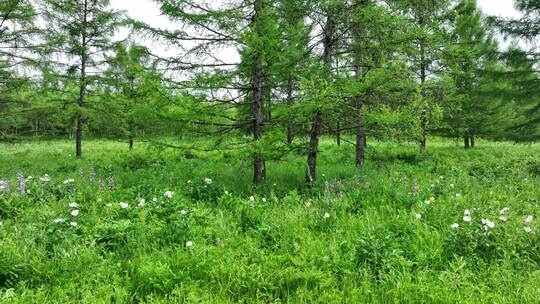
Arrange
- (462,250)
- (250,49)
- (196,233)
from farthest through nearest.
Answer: (250,49) → (196,233) → (462,250)

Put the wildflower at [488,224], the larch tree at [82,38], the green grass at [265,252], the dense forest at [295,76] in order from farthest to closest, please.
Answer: the larch tree at [82,38] < the dense forest at [295,76] < the wildflower at [488,224] < the green grass at [265,252]

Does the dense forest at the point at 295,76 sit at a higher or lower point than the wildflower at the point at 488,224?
higher

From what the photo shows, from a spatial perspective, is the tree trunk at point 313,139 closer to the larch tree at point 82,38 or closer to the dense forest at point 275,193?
the dense forest at point 275,193

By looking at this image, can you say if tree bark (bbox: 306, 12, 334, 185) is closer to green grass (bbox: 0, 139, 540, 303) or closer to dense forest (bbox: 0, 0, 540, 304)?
dense forest (bbox: 0, 0, 540, 304)

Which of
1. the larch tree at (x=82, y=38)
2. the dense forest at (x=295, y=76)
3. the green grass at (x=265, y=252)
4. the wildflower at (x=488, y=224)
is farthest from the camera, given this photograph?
the larch tree at (x=82, y=38)

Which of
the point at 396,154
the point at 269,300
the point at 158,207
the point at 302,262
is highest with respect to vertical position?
the point at 396,154

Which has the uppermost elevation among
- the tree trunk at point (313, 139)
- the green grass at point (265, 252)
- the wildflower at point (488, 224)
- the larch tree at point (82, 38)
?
the larch tree at point (82, 38)

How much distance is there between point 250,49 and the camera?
6641mm

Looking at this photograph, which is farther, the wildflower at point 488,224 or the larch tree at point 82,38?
the larch tree at point 82,38

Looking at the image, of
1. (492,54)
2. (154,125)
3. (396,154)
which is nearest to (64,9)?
(154,125)

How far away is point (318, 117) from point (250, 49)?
2039 mm

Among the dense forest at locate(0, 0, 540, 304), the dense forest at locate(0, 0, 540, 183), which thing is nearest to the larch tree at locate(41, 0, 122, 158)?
the dense forest at locate(0, 0, 540, 304)

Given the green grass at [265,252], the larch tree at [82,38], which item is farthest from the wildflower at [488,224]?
the larch tree at [82,38]

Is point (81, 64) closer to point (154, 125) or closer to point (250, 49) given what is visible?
point (154, 125)
